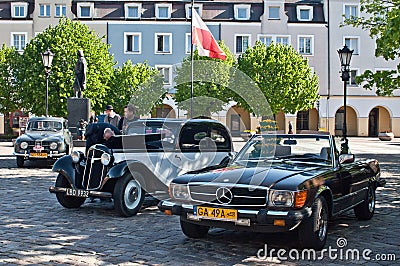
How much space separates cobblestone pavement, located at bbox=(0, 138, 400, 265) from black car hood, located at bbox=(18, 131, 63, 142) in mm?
7487

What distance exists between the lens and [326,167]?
740 centimetres

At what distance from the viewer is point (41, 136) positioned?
17844mm

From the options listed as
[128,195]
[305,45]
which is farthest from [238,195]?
[305,45]

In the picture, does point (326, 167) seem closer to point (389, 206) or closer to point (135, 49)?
point (389, 206)

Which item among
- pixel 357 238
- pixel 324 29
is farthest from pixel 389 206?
pixel 324 29

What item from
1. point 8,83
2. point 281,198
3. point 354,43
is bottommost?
point 281,198

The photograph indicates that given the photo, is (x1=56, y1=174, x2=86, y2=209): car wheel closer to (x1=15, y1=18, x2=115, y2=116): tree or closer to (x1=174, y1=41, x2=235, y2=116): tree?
(x1=174, y1=41, x2=235, y2=116): tree

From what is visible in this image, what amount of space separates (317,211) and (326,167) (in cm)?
112

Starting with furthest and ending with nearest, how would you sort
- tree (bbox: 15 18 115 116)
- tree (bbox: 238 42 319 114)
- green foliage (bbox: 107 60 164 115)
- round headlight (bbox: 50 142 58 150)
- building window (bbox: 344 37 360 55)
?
building window (bbox: 344 37 360 55) < tree (bbox: 238 42 319 114) < green foliage (bbox: 107 60 164 115) < tree (bbox: 15 18 115 116) < round headlight (bbox: 50 142 58 150)

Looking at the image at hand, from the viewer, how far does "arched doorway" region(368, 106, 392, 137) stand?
57.7 metres

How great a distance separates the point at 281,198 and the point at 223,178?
835 mm

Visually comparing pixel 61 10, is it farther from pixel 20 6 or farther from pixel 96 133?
pixel 96 133

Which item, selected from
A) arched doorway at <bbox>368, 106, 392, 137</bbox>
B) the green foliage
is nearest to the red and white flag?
the green foliage

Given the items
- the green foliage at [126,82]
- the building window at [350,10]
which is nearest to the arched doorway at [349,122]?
the building window at [350,10]
